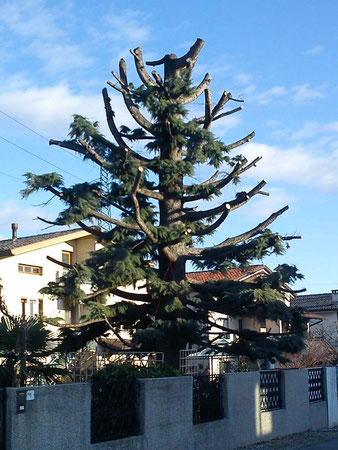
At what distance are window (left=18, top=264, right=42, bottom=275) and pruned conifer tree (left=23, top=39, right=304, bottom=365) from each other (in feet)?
48.8

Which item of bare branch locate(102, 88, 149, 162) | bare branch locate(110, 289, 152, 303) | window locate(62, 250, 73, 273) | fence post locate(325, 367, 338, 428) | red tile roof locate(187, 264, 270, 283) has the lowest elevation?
fence post locate(325, 367, 338, 428)

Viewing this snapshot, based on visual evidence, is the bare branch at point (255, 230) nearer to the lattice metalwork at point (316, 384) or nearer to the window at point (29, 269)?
the lattice metalwork at point (316, 384)

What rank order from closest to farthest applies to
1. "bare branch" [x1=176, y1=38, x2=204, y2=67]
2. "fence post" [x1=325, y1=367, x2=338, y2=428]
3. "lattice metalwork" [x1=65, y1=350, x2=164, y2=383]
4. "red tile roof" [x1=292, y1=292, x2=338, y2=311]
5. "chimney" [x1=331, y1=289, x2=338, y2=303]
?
"lattice metalwork" [x1=65, y1=350, x2=164, y2=383], "bare branch" [x1=176, y1=38, x2=204, y2=67], "fence post" [x1=325, y1=367, x2=338, y2=428], "red tile roof" [x1=292, y1=292, x2=338, y2=311], "chimney" [x1=331, y1=289, x2=338, y2=303]

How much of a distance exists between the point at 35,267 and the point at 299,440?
19.6 m

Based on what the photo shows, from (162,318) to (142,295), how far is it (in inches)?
47.1

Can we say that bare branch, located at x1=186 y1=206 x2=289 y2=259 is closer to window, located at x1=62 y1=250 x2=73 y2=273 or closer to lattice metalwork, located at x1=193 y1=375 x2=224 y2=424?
lattice metalwork, located at x1=193 y1=375 x2=224 y2=424

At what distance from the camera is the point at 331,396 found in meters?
19.1

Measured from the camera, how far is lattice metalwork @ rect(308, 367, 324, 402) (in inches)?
721

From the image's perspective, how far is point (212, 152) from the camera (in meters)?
17.2

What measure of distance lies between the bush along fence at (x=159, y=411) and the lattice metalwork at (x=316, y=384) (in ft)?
1.41

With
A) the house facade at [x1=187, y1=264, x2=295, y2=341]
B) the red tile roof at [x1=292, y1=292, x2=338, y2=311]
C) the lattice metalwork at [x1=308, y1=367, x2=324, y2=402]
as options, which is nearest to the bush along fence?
the lattice metalwork at [x1=308, y1=367, x2=324, y2=402]

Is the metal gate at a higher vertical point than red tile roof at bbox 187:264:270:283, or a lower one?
lower

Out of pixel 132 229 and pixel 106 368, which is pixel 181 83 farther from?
pixel 106 368

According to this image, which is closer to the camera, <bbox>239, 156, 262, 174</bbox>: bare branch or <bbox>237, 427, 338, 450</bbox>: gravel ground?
<bbox>237, 427, 338, 450</bbox>: gravel ground
